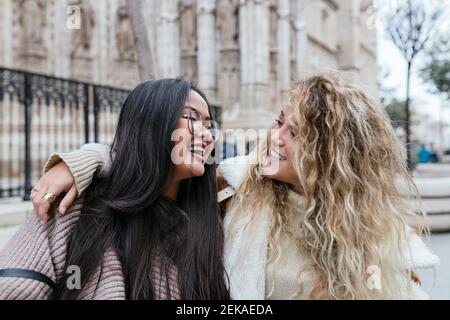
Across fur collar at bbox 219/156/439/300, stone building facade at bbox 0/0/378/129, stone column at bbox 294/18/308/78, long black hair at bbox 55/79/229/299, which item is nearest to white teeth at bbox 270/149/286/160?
fur collar at bbox 219/156/439/300

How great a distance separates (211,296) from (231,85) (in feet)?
43.3

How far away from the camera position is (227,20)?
14.0 m

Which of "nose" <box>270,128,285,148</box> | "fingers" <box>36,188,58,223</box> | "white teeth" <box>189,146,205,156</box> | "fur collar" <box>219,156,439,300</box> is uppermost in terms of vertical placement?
"nose" <box>270,128,285,148</box>

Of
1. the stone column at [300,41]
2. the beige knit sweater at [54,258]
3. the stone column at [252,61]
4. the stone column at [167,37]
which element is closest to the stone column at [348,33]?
the stone column at [300,41]

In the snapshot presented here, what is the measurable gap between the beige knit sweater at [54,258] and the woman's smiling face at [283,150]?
1.85 feet

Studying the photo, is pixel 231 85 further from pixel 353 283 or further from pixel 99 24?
pixel 353 283

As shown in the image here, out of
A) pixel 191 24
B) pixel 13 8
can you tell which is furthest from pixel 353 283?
pixel 191 24

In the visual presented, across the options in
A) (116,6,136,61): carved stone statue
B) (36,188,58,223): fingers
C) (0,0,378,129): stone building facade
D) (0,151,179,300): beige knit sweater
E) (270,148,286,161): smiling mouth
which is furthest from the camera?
(116,6,136,61): carved stone statue

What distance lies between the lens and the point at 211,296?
→ 1.56 meters

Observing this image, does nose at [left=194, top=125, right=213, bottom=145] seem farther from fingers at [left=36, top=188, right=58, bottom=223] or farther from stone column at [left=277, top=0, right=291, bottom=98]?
stone column at [left=277, top=0, right=291, bottom=98]

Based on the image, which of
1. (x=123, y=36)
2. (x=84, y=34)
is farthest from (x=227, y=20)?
(x=84, y=34)

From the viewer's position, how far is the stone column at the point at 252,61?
45.1ft

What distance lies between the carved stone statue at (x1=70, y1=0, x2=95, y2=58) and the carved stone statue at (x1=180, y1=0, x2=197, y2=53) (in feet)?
11.0

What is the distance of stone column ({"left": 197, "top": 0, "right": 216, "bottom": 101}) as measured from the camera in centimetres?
1402
